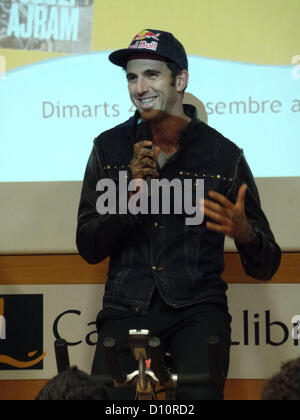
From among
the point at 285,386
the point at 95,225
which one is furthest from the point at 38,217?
the point at 285,386

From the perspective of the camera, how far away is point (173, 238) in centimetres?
218

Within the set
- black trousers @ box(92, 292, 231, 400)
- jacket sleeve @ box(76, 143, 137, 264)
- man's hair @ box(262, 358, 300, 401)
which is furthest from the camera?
jacket sleeve @ box(76, 143, 137, 264)

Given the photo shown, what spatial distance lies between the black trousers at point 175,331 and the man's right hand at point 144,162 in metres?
0.39

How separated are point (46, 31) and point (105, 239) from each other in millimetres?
1141

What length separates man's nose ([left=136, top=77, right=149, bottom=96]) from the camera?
7.35 feet

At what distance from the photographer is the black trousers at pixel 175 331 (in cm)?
193

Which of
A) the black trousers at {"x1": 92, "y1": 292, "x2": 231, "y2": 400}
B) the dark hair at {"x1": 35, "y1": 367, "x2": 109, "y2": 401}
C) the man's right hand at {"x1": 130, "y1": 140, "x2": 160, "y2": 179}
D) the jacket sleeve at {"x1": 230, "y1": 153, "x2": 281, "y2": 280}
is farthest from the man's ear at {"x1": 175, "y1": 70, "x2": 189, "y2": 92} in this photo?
the dark hair at {"x1": 35, "y1": 367, "x2": 109, "y2": 401}

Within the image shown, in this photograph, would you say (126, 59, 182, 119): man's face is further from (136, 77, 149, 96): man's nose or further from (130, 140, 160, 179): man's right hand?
(130, 140, 160, 179): man's right hand

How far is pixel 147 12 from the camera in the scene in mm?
2820

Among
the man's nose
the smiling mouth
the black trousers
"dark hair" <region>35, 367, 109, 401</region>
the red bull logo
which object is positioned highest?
the red bull logo

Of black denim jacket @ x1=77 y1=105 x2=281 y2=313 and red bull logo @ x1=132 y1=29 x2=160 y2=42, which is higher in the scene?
red bull logo @ x1=132 y1=29 x2=160 y2=42

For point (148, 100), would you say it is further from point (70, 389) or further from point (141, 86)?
point (70, 389)

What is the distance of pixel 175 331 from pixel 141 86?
77 cm

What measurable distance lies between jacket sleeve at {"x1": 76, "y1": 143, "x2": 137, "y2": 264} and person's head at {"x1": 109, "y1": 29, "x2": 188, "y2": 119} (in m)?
0.26
